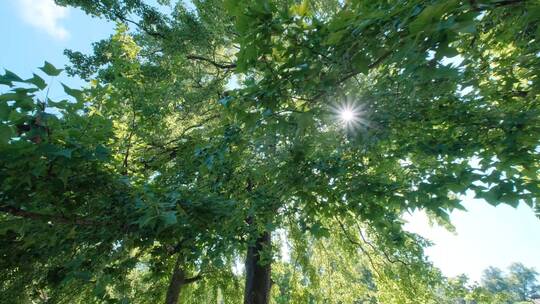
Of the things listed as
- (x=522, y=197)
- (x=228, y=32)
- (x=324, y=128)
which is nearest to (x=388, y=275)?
(x=324, y=128)

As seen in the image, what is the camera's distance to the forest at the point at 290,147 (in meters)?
1.93

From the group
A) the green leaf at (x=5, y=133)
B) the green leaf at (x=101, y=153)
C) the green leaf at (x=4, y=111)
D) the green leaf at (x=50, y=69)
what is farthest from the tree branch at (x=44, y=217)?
the green leaf at (x=50, y=69)

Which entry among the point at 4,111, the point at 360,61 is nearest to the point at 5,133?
the point at 4,111

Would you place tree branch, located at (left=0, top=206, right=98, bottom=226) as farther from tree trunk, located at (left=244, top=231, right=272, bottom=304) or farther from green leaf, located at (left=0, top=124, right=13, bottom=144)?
tree trunk, located at (left=244, top=231, right=272, bottom=304)

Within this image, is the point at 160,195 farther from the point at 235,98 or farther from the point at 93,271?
the point at 235,98

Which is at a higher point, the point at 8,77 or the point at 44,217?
the point at 8,77

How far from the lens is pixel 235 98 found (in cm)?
245

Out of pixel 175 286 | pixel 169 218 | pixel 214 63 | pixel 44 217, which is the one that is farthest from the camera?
pixel 214 63

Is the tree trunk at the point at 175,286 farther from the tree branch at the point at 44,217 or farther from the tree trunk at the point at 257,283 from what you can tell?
the tree branch at the point at 44,217

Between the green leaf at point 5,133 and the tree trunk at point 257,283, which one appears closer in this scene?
the green leaf at point 5,133

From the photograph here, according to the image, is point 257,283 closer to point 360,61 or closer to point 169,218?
point 169,218

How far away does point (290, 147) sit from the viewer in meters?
3.73

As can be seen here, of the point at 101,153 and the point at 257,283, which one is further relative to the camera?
the point at 257,283

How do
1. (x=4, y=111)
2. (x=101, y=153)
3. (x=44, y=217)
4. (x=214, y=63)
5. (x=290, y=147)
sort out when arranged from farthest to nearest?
(x=214, y=63)
(x=290, y=147)
(x=44, y=217)
(x=101, y=153)
(x=4, y=111)
